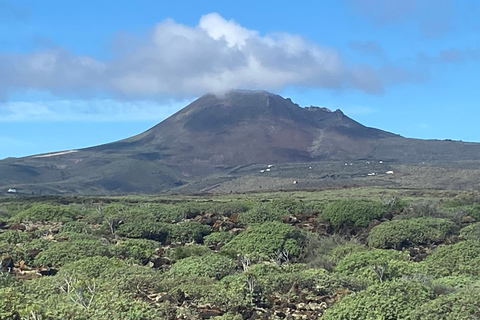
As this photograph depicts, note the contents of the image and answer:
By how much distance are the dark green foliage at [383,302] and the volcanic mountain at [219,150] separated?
313ft

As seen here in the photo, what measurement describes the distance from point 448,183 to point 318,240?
59695 mm

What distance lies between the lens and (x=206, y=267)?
1728 centimetres

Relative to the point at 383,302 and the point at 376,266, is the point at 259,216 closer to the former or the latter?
the point at 376,266

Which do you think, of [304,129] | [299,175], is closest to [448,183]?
[299,175]

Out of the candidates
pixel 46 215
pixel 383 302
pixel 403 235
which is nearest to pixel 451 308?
pixel 383 302

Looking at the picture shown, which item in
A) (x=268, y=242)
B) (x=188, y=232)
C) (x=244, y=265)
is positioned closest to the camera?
(x=244, y=265)

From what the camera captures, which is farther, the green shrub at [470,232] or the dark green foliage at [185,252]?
the green shrub at [470,232]

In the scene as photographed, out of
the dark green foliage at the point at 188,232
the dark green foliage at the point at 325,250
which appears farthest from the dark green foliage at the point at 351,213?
the dark green foliage at the point at 188,232

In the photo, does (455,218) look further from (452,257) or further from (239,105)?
(239,105)

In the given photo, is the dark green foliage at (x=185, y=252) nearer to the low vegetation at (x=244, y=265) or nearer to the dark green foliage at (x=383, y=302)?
the low vegetation at (x=244, y=265)

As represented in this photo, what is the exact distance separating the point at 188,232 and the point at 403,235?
7.34 m

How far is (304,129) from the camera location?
18262cm

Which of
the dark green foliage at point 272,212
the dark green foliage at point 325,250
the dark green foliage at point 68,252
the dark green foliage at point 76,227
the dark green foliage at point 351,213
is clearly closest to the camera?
the dark green foliage at point 325,250

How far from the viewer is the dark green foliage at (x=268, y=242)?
21625 mm
